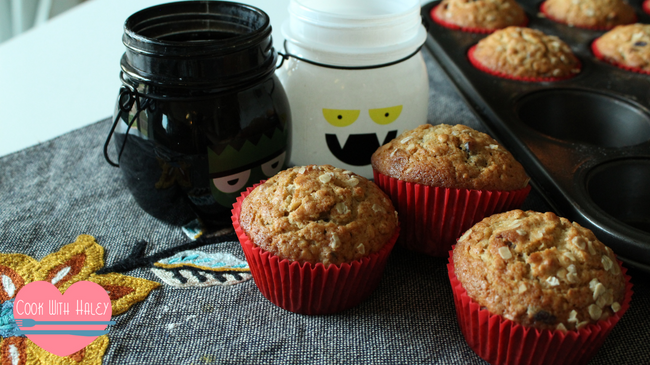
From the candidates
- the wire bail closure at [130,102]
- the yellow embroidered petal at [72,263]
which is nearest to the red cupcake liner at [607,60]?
the wire bail closure at [130,102]

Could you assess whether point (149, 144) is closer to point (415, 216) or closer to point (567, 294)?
point (415, 216)

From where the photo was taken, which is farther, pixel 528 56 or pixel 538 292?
pixel 528 56

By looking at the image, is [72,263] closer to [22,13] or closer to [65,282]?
[65,282]

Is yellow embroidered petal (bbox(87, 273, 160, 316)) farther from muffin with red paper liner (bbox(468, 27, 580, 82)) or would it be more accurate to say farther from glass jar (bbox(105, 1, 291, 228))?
muffin with red paper liner (bbox(468, 27, 580, 82))

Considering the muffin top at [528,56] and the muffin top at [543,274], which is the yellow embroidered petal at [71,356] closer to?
the muffin top at [543,274]

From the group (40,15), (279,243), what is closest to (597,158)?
(279,243)

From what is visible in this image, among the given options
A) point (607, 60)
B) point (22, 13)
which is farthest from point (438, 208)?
point (22, 13)
